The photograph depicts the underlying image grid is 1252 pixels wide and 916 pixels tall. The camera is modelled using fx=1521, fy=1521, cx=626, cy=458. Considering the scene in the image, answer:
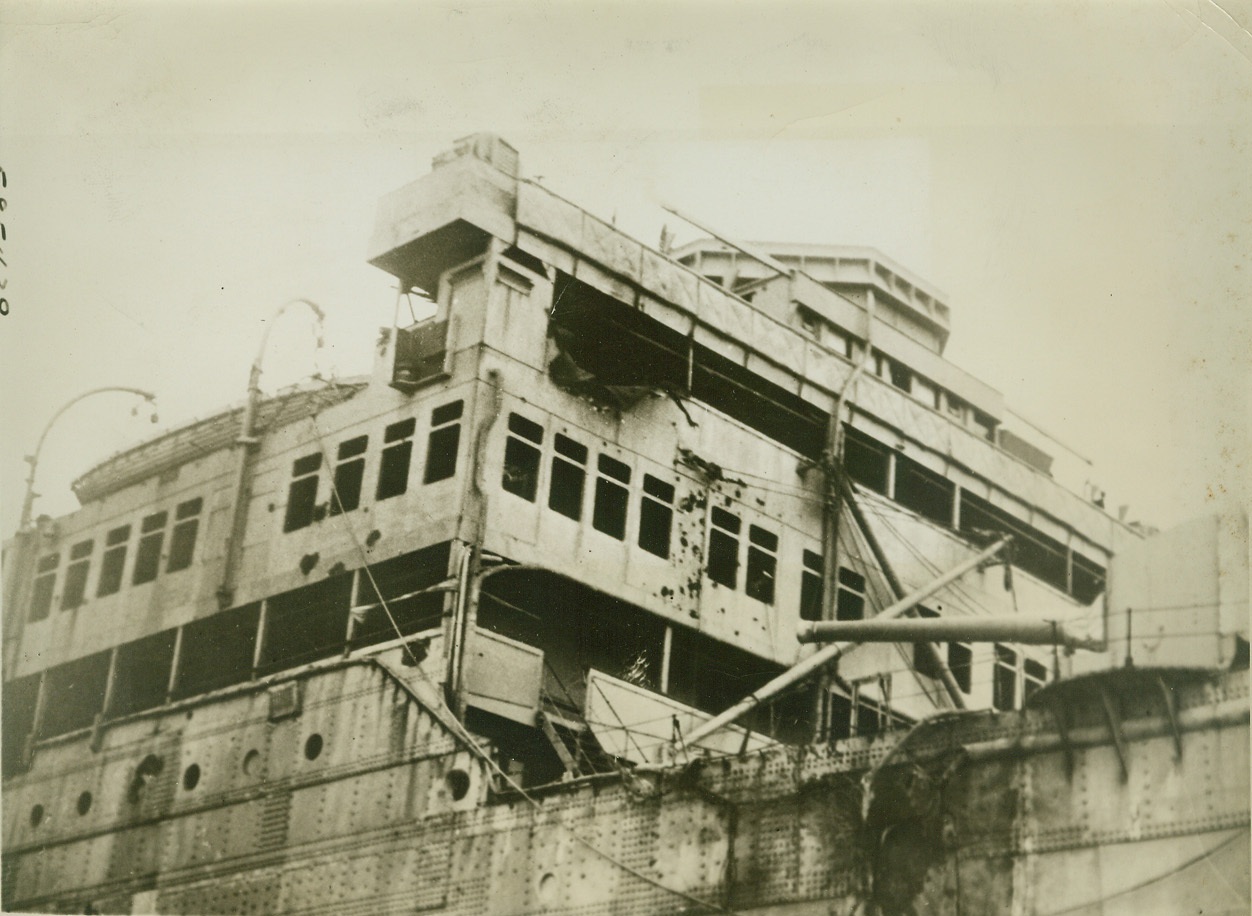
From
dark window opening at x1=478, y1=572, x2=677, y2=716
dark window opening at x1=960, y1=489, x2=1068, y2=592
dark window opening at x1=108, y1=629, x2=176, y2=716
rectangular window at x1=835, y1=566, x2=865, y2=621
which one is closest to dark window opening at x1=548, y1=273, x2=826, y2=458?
rectangular window at x1=835, y1=566, x2=865, y2=621

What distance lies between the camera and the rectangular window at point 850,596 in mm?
16469

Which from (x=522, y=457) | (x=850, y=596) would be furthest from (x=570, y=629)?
(x=850, y=596)

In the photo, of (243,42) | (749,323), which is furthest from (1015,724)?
(243,42)

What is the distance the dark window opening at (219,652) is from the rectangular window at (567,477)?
3.89 metres

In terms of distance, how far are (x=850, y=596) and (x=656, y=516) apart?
7.91 ft

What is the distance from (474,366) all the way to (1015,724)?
6.47 meters

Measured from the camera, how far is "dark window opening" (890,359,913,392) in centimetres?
1986

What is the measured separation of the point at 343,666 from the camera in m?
15.3

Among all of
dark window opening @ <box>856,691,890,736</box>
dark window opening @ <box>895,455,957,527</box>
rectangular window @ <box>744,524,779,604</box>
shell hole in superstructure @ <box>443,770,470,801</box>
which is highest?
dark window opening @ <box>895,455,957,527</box>

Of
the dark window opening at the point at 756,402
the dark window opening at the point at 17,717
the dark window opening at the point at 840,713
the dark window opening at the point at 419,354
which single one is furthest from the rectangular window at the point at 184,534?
the dark window opening at the point at 840,713

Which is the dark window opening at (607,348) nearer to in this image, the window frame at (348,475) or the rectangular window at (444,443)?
the rectangular window at (444,443)

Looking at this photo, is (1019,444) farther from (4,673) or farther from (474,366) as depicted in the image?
(4,673)

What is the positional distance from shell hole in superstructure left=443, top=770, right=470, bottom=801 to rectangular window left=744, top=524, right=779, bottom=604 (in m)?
3.85

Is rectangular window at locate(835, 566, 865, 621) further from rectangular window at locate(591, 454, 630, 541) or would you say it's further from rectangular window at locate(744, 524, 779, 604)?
rectangular window at locate(591, 454, 630, 541)
